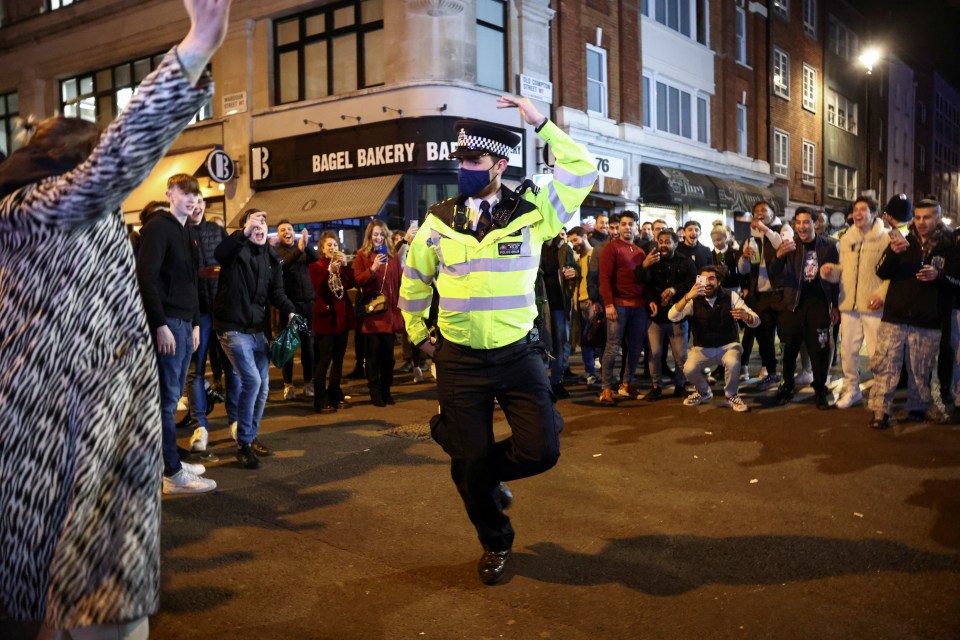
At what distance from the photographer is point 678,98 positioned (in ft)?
84.7

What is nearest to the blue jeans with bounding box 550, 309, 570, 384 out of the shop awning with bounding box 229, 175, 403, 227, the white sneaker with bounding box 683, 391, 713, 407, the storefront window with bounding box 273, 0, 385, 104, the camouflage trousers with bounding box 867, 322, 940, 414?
the white sneaker with bounding box 683, 391, 713, 407

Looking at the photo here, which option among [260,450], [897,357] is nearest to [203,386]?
[260,450]

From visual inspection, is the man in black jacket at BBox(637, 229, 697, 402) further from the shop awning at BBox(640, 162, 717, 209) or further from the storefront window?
the shop awning at BBox(640, 162, 717, 209)

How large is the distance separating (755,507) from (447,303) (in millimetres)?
2575

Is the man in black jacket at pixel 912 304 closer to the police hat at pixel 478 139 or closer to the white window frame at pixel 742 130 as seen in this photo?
the police hat at pixel 478 139

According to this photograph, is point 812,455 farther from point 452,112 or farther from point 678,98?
point 678,98

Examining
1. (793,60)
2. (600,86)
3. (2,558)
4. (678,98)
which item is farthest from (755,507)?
(793,60)

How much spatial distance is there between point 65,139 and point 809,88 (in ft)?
120

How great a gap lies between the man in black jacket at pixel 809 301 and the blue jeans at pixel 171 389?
6257mm

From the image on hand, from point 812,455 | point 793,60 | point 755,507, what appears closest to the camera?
point 755,507

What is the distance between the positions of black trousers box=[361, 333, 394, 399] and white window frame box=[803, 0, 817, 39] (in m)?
31.0

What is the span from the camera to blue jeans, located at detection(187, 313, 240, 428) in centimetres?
702

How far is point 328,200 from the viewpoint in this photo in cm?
1948

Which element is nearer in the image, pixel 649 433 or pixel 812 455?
pixel 812 455
